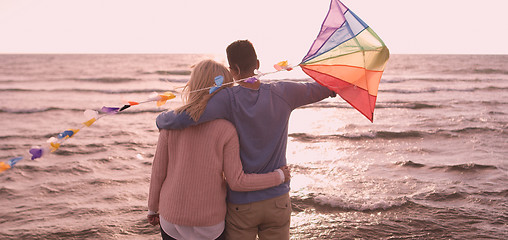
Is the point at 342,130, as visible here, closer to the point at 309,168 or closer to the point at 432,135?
the point at 432,135

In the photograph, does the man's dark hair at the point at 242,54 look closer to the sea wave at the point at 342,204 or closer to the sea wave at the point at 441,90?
the sea wave at the point at 342,204

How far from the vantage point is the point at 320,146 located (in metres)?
8.41

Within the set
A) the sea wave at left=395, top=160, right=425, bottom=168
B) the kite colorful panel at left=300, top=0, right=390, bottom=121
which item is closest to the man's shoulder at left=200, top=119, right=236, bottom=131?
the kite colorful panel at left=300, top=0, right=390, bottom=121

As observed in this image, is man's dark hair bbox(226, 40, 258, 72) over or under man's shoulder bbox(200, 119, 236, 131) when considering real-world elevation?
over

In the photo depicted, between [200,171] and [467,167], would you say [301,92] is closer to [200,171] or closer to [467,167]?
[200,171]

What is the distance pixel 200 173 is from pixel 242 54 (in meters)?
0.69

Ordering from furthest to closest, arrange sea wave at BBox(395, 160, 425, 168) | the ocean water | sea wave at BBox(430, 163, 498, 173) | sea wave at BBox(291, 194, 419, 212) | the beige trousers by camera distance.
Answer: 1. sea wave at BBox(395, 160, 425, 168)
2. sea wave at BBox(430, 163, 498, 173)
3. sea wave at BBox(291, 194, 419, 212)
4. the ocean water
5. the beige trousers

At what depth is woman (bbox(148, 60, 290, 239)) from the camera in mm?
2080

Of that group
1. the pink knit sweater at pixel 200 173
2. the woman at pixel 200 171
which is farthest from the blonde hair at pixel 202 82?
the pink knit sweater at pixel 200 173

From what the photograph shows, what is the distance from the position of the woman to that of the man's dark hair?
0.33ft

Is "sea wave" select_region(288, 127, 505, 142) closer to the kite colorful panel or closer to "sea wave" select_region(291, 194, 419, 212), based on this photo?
"sea wave" select_region(291, 194, 419, 212)

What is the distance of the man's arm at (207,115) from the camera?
2.00 m

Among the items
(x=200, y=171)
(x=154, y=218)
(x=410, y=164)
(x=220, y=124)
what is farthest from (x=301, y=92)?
(x=410, y=164)

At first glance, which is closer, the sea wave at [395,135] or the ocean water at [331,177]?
the ocean water at [331,177]
